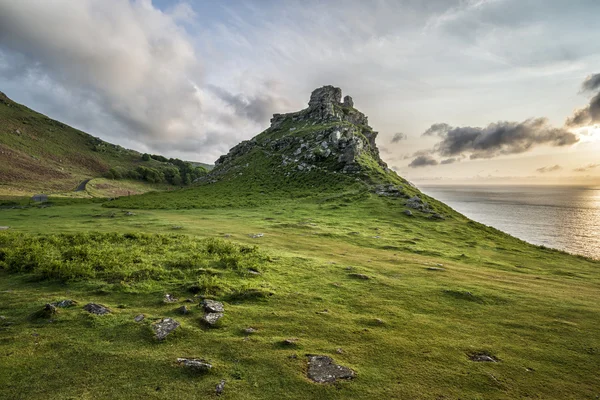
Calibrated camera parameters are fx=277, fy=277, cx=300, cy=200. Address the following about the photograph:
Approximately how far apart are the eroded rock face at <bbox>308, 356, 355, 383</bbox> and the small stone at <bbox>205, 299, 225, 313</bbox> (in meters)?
4.82

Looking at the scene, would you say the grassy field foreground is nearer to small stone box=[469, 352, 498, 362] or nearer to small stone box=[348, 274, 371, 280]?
small stone box=[469, 352, 498, 362]

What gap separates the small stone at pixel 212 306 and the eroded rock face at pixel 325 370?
4822 millimetres

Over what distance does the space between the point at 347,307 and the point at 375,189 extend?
56542 mm

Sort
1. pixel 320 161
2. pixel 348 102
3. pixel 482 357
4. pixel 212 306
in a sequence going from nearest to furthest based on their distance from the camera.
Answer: pixel 482 357, pixel 212 306, pixel 320 161, pixel 348 102

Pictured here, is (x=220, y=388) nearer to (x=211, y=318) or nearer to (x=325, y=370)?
(x=325, y=370)

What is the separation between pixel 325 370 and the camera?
8.63 m

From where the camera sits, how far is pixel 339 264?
70.5 ft

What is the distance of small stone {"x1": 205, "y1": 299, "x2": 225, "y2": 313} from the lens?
12.0m

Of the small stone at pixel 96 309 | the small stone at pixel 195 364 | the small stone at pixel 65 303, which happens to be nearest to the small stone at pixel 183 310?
the small stone at pixel 96 309

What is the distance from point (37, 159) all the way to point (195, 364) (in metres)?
194

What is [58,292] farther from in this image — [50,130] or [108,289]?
[50,130]

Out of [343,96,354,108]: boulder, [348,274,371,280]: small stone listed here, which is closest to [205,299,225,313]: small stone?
[348,274,371,280]: small stone

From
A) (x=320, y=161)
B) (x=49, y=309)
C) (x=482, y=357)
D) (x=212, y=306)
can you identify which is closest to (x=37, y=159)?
(x=320, y=161)

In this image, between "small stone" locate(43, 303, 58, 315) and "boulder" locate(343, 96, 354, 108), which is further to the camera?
"boulder" locate(343, 96, 354, 108)
